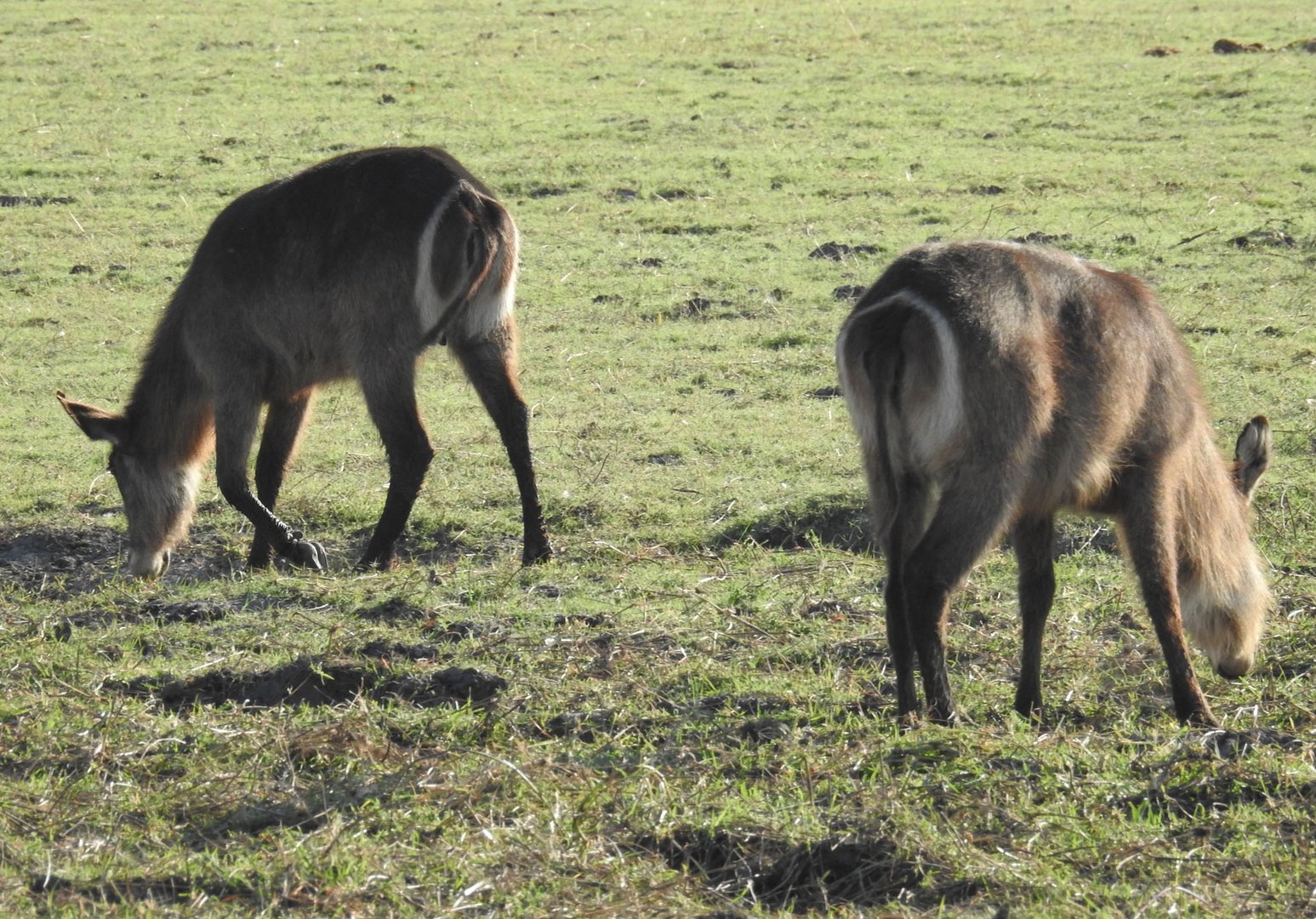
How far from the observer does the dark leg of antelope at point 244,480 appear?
5.27 m

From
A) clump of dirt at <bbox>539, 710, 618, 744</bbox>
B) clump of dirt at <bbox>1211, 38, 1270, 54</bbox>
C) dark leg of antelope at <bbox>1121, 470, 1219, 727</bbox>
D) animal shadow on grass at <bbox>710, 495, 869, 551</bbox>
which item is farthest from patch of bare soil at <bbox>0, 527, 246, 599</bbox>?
clump of dirt at <bbox>1211, 38, 1270, 54</bbox>

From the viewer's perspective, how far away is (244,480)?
17.7ft

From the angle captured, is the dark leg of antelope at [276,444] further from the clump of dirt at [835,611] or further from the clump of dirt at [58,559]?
the clump of dirt at [835,611]

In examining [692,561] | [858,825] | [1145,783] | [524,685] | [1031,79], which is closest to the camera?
[858,825]

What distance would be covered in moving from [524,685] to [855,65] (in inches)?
416

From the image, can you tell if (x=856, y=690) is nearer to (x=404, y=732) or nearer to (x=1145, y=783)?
(x=1145, y=783)

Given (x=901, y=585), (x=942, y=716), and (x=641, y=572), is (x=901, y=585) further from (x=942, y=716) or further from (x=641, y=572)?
(x=641, y=572)

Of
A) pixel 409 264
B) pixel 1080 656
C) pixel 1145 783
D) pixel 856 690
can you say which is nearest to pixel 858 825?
pixel 1145 783

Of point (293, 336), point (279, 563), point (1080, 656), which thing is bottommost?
point (279, 563)

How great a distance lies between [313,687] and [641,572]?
136 centimetres

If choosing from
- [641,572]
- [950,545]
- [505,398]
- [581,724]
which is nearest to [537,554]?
[641,572]

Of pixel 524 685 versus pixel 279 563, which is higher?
pixel 524 685

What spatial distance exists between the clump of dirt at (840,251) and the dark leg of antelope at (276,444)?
398 centimetres

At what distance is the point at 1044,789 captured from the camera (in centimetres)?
330
